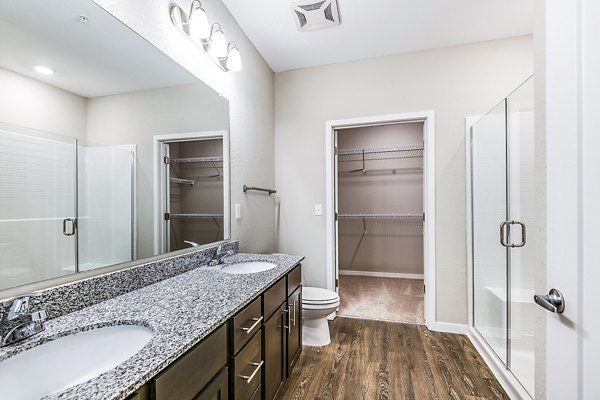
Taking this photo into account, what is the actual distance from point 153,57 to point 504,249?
2507 millimetres

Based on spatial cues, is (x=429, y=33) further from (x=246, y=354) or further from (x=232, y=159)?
(x=246, y=354)

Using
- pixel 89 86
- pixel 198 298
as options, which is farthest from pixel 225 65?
pixel 198 298

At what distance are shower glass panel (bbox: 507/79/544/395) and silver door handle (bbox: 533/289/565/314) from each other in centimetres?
112

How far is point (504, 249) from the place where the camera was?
193 cm

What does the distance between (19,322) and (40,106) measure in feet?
2.14

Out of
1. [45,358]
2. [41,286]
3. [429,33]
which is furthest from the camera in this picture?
[429,33]

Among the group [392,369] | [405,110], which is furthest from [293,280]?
[405,110]

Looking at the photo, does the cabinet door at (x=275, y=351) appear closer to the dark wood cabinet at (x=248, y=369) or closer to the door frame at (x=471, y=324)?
the dark wood cabinet at (x=248, y=369)

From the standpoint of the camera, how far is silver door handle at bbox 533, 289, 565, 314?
0.70 metres

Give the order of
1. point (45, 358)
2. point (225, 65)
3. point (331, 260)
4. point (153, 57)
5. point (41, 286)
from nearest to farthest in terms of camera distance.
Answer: point (45, 358) < point (41, 286) < point (153, 57) < point (225, 65) < point (331, 260)

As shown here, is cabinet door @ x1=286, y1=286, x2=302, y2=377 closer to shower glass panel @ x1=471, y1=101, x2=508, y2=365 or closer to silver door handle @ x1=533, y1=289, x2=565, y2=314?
silver door handle @ x1=533, y1=289, x2=565, y2=314

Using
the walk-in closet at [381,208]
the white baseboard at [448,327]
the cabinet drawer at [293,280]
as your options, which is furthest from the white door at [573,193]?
the walk-in closet at [381,208]

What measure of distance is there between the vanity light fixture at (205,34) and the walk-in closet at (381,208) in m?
2.43

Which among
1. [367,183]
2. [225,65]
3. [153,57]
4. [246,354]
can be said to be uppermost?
[225,65]
